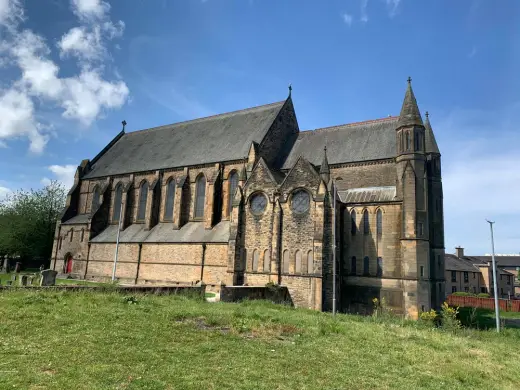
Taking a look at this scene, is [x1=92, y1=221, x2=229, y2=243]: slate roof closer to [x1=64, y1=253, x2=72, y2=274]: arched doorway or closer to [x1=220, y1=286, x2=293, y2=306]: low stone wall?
[x1=64, y1=253, x2=72, y2=274]: arched doorway

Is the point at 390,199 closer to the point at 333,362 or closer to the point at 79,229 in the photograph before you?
the point at 333,362

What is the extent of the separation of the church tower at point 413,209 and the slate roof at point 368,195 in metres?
0.84

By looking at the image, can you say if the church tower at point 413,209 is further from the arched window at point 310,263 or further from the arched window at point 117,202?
the arched window at point 117,202

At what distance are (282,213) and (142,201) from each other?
63.1 ft

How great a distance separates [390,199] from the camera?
28.9m

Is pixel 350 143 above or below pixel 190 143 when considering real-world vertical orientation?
below

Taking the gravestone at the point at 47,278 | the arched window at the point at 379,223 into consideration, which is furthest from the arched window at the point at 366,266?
the gravestone at the point at 47,278

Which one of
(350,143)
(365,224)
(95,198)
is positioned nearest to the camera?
(365,224)

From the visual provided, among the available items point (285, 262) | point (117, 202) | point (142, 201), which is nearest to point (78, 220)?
point (117, 202)

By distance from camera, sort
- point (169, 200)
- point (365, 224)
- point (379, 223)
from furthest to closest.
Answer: point (169, 200), point (365, 224), point (379, 223)

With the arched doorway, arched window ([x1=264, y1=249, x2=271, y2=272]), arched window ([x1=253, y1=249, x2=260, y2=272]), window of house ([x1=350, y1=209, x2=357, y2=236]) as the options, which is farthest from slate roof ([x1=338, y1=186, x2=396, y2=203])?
the arched doorway

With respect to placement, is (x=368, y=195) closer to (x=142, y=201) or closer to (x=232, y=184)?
(x=232, y=184)

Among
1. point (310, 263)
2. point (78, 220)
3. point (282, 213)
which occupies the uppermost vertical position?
point (78, 220)

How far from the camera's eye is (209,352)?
10602 mm
